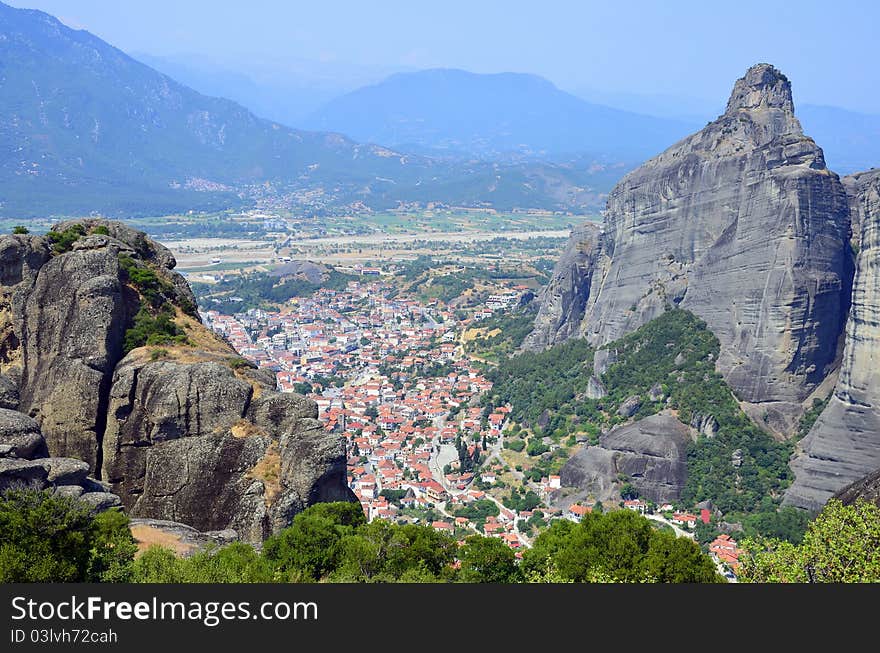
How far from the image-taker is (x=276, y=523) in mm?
22297

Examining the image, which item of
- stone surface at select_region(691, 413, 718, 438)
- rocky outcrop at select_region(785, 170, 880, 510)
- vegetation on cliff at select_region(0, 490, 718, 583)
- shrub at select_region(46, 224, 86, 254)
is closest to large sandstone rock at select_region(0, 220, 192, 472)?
shrub at select_region(46, 224, 86, 254)

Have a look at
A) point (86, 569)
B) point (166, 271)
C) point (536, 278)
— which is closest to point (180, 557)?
point (86, 569)

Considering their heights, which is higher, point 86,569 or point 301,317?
point 86,569

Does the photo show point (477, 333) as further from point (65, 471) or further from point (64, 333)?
point (65, 471)

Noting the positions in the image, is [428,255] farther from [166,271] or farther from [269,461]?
[269,461]

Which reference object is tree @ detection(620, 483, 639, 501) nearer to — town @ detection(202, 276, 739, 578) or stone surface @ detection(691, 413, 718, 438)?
town @ detection(202, 276, 739, 578)

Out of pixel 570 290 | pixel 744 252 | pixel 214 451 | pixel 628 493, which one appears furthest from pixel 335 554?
pixel 570 290

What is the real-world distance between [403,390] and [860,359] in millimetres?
42112

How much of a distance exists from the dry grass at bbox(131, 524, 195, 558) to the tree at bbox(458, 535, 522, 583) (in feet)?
21.2

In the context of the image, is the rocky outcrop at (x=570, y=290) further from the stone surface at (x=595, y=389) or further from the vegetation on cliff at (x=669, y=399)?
the stone surface at (x=595, y=389)

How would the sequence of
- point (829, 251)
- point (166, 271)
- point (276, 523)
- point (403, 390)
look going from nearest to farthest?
point (276, 523) < point (166, 271) < point (829, 251) < point (403, 390)

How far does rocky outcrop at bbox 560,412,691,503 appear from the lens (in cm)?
4934

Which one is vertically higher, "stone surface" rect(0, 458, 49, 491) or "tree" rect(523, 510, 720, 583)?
"stone surface" rect(0, 458, 49, 491)

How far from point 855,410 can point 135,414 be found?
34577 millimetres
